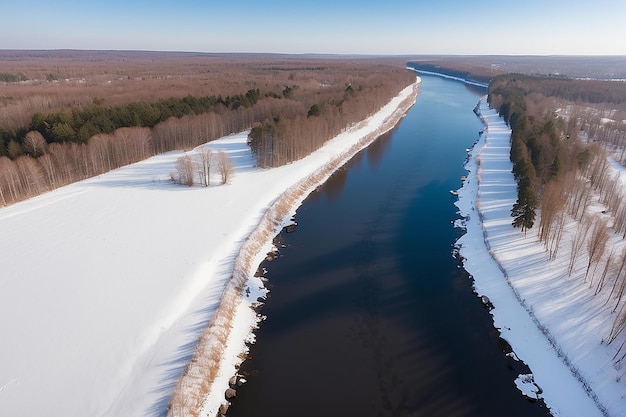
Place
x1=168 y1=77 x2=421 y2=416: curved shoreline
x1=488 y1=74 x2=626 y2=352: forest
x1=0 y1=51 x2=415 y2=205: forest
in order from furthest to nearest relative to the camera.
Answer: x1=0 y1=51 x2=415 y2=205: forest, x1=488 y1=74 x2=626 y2=352: forest, x1=168 y1=77 x2=421 y2=416: curved shoreline

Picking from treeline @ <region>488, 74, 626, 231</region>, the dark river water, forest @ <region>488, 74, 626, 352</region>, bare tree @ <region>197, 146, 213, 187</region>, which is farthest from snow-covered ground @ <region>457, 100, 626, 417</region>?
bare tree @ <region>197, 146, 213, 187</region>

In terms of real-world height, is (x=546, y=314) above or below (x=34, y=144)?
below

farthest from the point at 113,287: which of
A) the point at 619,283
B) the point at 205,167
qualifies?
the point at 619,283

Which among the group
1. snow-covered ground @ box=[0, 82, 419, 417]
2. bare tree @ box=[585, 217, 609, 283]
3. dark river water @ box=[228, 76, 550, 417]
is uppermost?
bare tree @ box=[585, 217, 609, 283]

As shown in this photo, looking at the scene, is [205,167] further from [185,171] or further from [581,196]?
[581,196]

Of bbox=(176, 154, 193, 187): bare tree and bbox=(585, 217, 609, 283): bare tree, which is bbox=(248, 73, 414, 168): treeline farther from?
bbox=(585, 217, 609, 283): bare tree

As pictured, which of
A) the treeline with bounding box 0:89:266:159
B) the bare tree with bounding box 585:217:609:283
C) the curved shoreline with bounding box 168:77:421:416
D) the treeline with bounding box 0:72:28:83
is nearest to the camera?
the curved shoreline with bounding box 168:77:421:416
